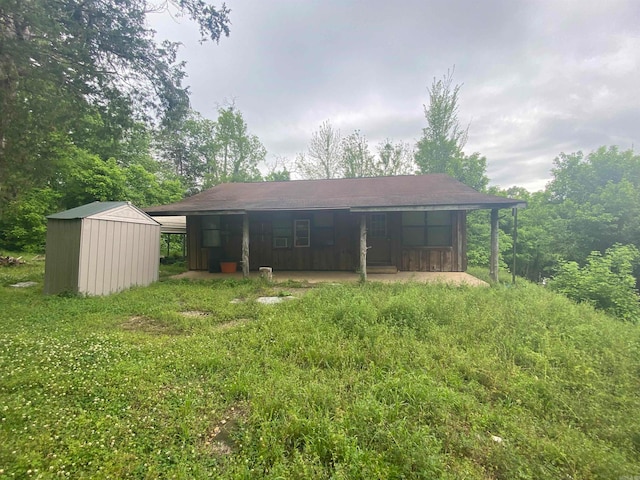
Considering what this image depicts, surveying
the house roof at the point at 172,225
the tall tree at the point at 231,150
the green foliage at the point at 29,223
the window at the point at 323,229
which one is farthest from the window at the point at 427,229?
the green foliage at the point at 29,223

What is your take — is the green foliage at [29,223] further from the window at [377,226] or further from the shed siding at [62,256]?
the window at [377,226]

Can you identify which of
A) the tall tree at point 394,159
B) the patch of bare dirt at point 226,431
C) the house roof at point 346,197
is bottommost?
the patch of bare dirt at point 226,431

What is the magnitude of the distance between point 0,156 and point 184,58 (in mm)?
4779

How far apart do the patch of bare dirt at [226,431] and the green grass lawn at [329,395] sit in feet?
0.04

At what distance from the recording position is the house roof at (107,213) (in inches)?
240

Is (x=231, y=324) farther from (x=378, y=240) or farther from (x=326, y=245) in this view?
(x=378, y=240)

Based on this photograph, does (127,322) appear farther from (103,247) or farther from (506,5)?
(506,5)

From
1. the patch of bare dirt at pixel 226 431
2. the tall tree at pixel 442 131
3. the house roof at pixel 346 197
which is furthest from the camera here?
the tall tree at pixel 442 131

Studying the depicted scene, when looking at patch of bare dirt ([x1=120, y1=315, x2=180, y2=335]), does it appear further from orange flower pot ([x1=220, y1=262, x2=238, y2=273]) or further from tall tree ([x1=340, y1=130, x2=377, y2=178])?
tall tree ([x1=340, y1=130, x2=377, y2=178])

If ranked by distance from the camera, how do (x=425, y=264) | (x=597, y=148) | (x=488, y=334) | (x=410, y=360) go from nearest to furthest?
(x=410, y=360) → (x=488, y=334) → (x=425, y=264) → (x=597, y=148)

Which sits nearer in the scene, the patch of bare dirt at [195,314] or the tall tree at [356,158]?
the patch of bare dirt at [195,314]

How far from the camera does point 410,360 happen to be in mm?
3021

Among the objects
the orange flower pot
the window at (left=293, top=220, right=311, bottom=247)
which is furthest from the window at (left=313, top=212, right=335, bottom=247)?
the orange flower pot

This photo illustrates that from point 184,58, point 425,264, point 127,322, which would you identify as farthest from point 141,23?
point 425,264
